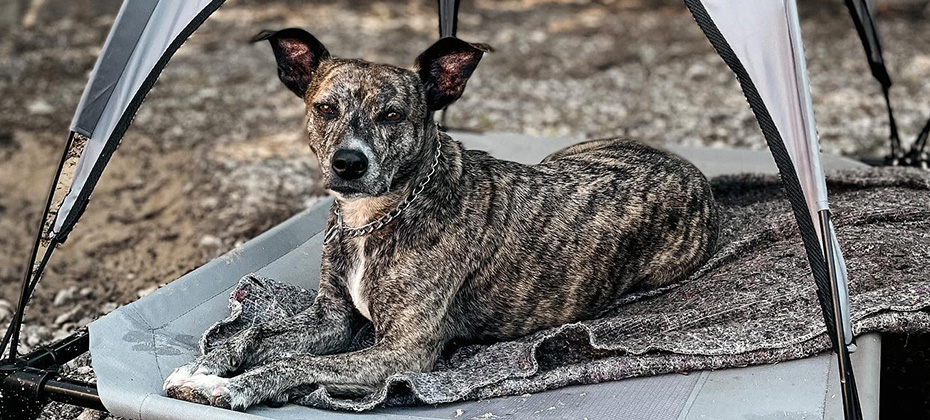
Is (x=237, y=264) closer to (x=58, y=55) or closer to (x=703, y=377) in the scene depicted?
(x=703, y=377)

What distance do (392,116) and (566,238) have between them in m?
0.86

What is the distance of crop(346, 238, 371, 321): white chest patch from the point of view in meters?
A: 3.57

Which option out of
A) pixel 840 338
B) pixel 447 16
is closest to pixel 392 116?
pixel 840 338

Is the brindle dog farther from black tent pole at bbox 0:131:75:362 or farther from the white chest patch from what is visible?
black tent pole at bbox 0:131:75:362

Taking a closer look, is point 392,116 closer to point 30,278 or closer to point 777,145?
point 777,145

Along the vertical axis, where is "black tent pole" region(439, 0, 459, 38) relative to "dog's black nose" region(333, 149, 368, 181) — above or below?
above

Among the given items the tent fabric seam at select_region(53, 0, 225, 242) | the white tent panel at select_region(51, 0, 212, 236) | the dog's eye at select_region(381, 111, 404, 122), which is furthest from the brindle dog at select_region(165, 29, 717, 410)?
the white tent panel at select_region(51, 0, 212, 236)

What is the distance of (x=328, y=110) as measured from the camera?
3365mm

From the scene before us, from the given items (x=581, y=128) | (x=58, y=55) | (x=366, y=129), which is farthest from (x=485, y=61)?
(x=366, y=129)

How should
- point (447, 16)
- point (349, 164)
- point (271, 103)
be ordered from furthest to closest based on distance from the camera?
point (271, 103), point (447, 16), point (349, 164)

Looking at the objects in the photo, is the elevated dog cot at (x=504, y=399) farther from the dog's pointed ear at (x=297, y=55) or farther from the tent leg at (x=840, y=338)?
the dog's pointed ear at (x=297, y=55)

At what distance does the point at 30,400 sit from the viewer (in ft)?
10.8

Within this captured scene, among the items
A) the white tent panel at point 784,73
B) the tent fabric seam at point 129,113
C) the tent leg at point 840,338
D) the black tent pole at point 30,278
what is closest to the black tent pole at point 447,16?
the tent fabric seam at point 129,113

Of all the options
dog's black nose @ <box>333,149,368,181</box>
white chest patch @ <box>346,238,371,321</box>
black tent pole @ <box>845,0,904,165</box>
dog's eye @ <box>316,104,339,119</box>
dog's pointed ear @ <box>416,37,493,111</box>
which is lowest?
white chest patch @ <box>346,238,371,321</box>
